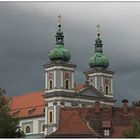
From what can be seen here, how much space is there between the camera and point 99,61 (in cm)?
9644

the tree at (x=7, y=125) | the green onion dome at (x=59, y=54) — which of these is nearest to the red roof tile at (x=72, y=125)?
the tree at (x=7, y=125)

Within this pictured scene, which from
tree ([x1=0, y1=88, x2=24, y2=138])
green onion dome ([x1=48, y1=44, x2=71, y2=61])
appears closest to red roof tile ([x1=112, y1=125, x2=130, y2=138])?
tree ([x1=0, y1=88, x2=24, y2=138])

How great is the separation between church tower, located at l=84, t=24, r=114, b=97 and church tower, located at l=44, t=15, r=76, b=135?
8396 millimetres

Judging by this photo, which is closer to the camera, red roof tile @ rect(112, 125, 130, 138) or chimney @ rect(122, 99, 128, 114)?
red roof tile @ rect(112, 125, 130, 138)

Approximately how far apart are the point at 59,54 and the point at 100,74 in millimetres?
11216

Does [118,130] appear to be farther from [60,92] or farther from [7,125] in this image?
[60,92]

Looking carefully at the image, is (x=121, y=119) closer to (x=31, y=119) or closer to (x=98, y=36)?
(x=31, y=119)

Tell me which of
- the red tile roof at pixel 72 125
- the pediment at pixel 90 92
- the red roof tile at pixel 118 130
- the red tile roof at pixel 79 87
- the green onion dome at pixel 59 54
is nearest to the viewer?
the red tile roof at pixel 72 125

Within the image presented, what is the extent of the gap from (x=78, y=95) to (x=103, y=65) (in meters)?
10.8

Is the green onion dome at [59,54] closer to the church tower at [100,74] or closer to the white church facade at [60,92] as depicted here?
the white church facade at [60,92]

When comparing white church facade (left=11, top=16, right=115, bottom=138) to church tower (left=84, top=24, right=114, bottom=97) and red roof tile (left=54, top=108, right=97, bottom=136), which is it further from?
red roof tile (left=54, top=108, right=97, bottom=136)

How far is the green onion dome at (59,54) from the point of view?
87312 mm

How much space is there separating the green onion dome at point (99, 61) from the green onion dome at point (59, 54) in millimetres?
9520

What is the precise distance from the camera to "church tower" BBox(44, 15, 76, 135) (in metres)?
84.6
